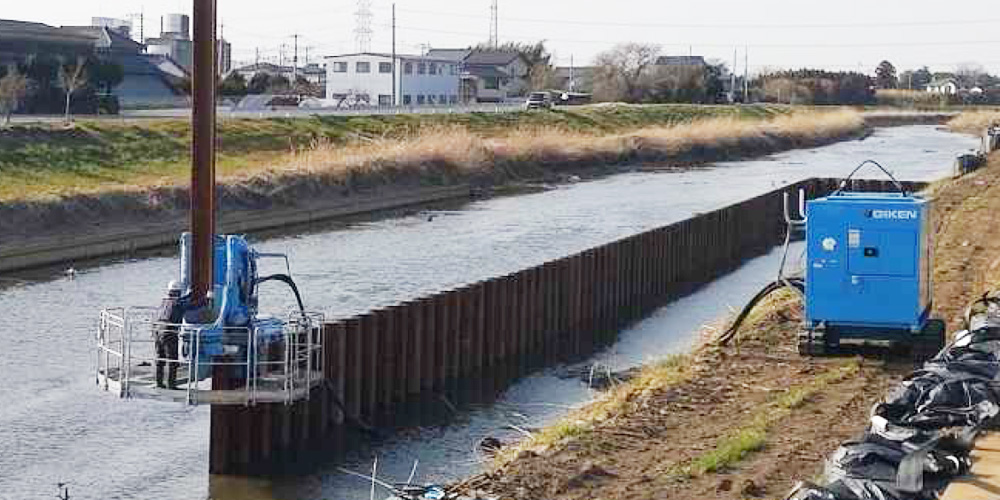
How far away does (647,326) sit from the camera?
2853 cm

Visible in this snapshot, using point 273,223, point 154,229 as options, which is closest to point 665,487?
point 154,229

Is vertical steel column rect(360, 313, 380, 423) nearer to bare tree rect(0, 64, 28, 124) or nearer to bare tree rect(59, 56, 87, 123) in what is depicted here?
bare tree rect(0, 64, 28, 124)

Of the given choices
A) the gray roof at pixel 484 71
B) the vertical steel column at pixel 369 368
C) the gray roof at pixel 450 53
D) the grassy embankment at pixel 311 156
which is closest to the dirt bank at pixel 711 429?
the vertical steel column at pixel 369 368

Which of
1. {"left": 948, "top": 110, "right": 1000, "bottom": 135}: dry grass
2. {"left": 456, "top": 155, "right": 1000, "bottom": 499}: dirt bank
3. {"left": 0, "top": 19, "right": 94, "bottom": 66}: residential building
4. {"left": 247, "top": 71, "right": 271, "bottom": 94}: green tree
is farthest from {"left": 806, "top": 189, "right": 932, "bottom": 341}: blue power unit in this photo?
{"left": 948, "top": 110, "right": 1000, "bottom": 135}: dry grass

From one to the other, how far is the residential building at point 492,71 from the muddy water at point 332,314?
3156 inches

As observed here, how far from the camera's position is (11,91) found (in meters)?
54.0

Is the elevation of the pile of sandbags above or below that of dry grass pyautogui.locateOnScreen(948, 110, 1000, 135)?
below

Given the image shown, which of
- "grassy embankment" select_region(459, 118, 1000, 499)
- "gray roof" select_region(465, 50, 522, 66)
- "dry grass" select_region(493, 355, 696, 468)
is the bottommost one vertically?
"dry grass" select_region(493, 355, 696, 468)

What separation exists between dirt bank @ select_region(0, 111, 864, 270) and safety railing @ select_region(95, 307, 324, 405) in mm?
20633

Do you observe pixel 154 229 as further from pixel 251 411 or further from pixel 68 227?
pixel 251 411

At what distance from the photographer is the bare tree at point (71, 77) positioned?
199 feet

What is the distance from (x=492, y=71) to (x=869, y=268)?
12750 centimetres

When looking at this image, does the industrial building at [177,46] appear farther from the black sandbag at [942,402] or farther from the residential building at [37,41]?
the black sandbag at [942,402]

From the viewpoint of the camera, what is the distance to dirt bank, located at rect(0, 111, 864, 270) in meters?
38.3
